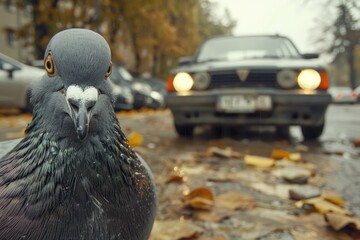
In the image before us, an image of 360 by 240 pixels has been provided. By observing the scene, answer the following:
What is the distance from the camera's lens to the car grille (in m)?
4.54

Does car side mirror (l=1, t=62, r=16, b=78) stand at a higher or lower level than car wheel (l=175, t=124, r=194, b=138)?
higher

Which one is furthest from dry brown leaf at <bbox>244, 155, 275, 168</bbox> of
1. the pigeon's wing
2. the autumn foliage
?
the autumn foliage

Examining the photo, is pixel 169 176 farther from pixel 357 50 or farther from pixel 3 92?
pixel 357 50

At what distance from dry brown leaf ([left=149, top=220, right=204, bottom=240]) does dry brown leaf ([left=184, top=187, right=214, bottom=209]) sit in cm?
19

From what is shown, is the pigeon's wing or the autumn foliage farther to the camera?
the autumn foliage

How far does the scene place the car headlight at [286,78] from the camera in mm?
4473

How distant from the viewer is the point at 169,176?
9.34ft

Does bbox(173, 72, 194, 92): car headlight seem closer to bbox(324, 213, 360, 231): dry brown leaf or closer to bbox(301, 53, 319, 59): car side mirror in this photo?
bbox(301, 53, 319, 59): car side mirror

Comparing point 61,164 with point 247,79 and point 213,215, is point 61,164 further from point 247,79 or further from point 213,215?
point 247,79

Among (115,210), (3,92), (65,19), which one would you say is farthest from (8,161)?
(65,19)

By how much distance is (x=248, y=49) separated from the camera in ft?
17.6

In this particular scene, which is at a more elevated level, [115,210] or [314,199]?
[115,210]

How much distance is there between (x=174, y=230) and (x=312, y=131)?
11.8 ft

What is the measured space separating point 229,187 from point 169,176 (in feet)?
1.41
